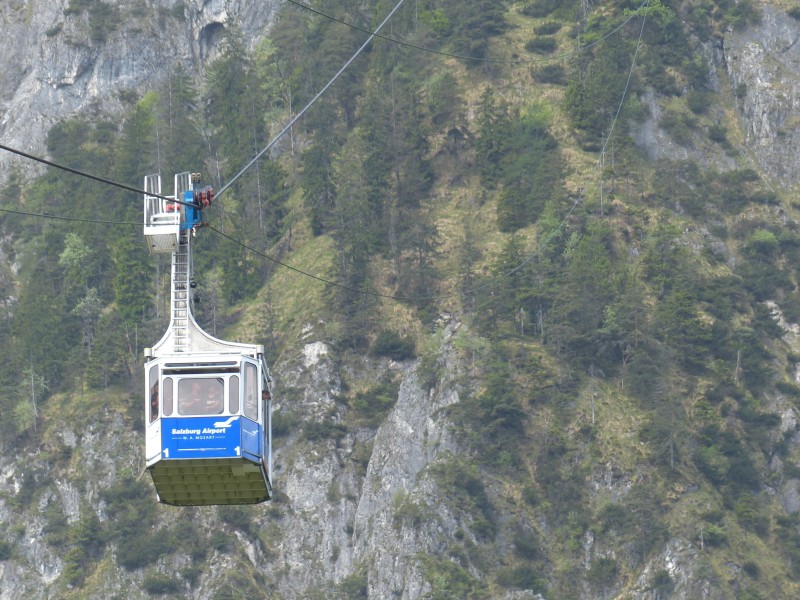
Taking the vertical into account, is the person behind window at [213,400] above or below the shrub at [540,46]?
below

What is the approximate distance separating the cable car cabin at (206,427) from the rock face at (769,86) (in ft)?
249

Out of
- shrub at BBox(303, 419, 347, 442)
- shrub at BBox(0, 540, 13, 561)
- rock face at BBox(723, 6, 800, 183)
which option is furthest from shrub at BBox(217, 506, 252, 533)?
rock face at BBox(723, 6, 800, 183)

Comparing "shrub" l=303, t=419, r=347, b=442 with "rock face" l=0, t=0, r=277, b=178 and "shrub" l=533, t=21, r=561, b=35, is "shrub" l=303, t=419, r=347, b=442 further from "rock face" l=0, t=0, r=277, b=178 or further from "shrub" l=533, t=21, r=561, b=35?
"rock face" l=0, t=0, r=277, b=178

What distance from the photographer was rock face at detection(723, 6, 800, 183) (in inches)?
4564

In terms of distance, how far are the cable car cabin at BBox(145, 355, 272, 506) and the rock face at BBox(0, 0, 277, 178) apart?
3632 inches

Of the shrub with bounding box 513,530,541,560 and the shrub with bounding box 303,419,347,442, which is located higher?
the shrub with bounding box 303,419,347,442

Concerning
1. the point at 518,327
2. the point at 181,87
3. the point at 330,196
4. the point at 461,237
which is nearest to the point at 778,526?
the point at 518,327

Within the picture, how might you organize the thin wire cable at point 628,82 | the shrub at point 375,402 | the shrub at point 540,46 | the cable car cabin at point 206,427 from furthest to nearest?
the shrub at point 540,46 < the thin wire cable at point 628,82 < the shrub at point 375,402 < the cable car cabin at point 206,427

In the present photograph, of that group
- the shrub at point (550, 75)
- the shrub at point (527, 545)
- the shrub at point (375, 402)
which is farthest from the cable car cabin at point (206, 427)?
the shrub at point (550, 75)

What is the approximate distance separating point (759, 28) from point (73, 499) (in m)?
51.3

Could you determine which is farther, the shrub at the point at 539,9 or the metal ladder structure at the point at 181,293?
the shrub at the point at 539,9

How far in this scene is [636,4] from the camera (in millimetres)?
119812

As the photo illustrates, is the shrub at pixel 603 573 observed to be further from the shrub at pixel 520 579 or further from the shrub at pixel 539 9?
the shrub at pixel 539 9

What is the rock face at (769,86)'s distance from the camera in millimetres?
115938
